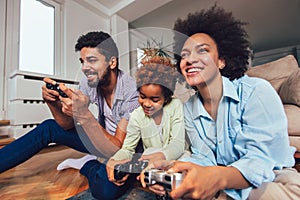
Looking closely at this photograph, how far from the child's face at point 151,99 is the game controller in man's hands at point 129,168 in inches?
4.5

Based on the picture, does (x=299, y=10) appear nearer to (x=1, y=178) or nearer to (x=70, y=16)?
(x=70, y=16)

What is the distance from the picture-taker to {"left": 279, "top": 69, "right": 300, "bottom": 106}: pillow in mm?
833

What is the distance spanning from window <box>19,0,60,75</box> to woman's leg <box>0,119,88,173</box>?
0.90m

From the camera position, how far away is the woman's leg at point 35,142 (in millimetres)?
590

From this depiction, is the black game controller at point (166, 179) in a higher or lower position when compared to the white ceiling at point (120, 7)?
lower

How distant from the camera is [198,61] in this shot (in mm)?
392

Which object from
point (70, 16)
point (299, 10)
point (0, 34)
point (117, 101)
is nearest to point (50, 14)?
point (70, 16)

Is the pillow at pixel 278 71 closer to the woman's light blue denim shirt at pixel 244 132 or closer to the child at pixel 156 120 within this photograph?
the woman's light blue denim shirt at pixel 244 132

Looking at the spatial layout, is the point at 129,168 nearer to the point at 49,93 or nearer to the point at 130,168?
the point at 130,168

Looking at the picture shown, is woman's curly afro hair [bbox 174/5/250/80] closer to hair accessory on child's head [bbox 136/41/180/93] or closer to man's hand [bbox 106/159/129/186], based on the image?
hair accessory on child's head [bbox 136/41/180/93]

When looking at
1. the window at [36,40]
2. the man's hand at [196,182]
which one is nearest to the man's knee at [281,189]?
the man's hand at [196,182]

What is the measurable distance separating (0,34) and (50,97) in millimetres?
1217

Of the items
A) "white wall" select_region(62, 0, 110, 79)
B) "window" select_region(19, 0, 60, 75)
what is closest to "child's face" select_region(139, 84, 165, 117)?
"white wall" select_region(62, 0, 110, 79)

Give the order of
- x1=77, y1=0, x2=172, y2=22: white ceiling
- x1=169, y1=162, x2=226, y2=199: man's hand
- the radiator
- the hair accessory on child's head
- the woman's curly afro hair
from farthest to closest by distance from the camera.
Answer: the radiator
x1=77, y1=0, x2=172, y2=22: white ceiling
the woman's curly afro hair
the hair accessory on child's head
x1=169, y1=162, x2=226, y2=199: man's hand
